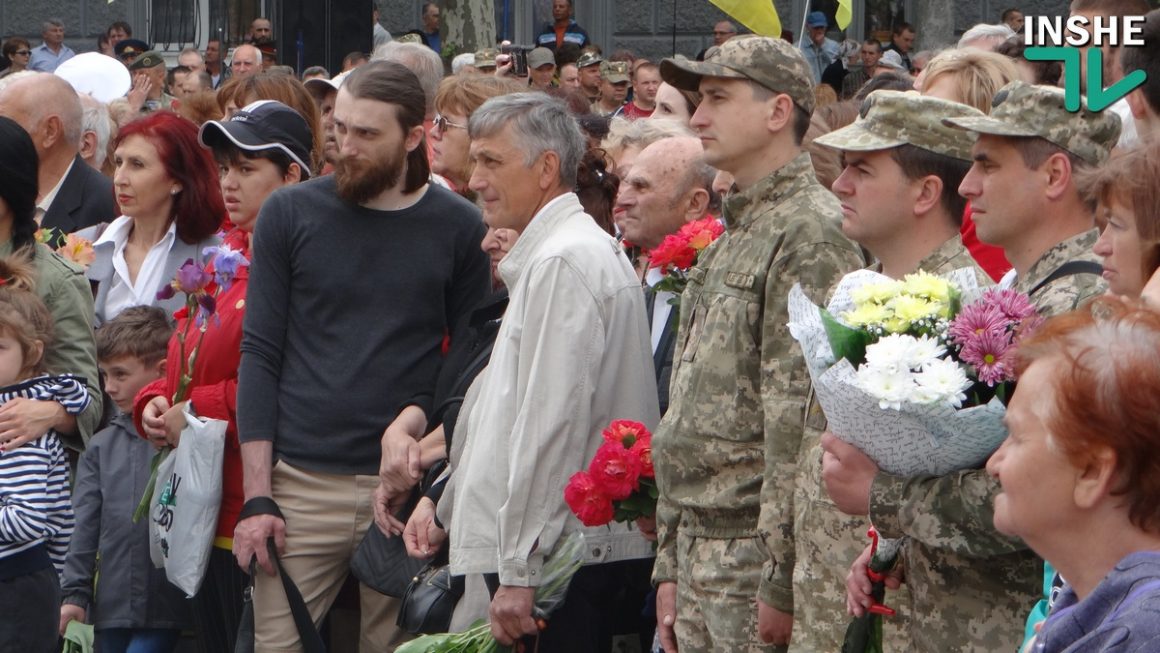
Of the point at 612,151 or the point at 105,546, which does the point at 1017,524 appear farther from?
the point at 105,546

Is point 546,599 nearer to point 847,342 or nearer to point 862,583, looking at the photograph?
point 862,583

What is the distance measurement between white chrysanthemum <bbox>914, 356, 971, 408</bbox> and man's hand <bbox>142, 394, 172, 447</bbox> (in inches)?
127

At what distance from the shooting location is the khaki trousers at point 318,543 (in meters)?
5.29

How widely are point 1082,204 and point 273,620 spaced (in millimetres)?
2948

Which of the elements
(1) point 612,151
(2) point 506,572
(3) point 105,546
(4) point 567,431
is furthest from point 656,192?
(3) point 105,546

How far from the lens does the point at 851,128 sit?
385cm

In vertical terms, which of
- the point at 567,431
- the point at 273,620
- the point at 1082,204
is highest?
the point at 1082,204

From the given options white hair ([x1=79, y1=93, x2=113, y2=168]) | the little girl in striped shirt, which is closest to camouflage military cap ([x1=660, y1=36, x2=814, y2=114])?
the little girl in striped shirt

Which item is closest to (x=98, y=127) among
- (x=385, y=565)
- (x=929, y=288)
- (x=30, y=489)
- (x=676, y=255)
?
(x=30, y=489)

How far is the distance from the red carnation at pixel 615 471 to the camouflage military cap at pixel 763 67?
99 centimetres

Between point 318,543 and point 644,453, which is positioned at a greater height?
point 644,453

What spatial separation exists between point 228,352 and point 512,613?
1.68 meters

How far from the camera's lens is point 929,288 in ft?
10.5

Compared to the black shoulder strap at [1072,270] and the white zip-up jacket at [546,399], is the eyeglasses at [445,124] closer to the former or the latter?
the white zip-up jacket at [546,399]
